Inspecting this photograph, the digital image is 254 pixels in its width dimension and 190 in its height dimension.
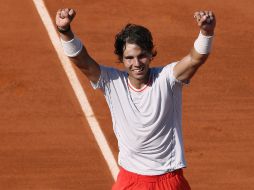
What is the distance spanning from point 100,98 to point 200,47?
5.94 meters

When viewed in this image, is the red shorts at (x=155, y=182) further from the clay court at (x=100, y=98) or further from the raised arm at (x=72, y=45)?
the clay court at (x=100, y=98)

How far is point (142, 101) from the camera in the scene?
6.43 m

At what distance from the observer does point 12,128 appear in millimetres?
11109

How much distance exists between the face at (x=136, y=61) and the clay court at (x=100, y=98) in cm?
382

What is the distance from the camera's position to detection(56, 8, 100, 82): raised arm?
6.13 m

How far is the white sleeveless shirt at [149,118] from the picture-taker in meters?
6.38

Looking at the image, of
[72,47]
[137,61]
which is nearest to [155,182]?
[137,61]

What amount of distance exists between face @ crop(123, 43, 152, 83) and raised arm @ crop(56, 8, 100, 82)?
0.29 metres

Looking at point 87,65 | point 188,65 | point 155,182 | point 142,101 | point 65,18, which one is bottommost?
point 155,182

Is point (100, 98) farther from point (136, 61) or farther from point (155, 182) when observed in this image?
point (136, 61)

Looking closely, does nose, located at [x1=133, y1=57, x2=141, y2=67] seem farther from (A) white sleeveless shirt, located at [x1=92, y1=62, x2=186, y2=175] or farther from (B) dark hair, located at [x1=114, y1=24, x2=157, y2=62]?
(A) white sleeveless shirt, located at [x1=92, y1=62, x2=186, y2=175]

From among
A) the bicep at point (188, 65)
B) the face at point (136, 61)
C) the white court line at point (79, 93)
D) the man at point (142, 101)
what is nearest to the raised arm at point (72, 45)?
the man at point (142, 101)

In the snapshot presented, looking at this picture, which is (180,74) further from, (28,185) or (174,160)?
(28,185)

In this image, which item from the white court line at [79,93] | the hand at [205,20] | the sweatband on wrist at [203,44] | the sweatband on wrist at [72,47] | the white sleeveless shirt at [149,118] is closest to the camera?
the hand at [205,20]
